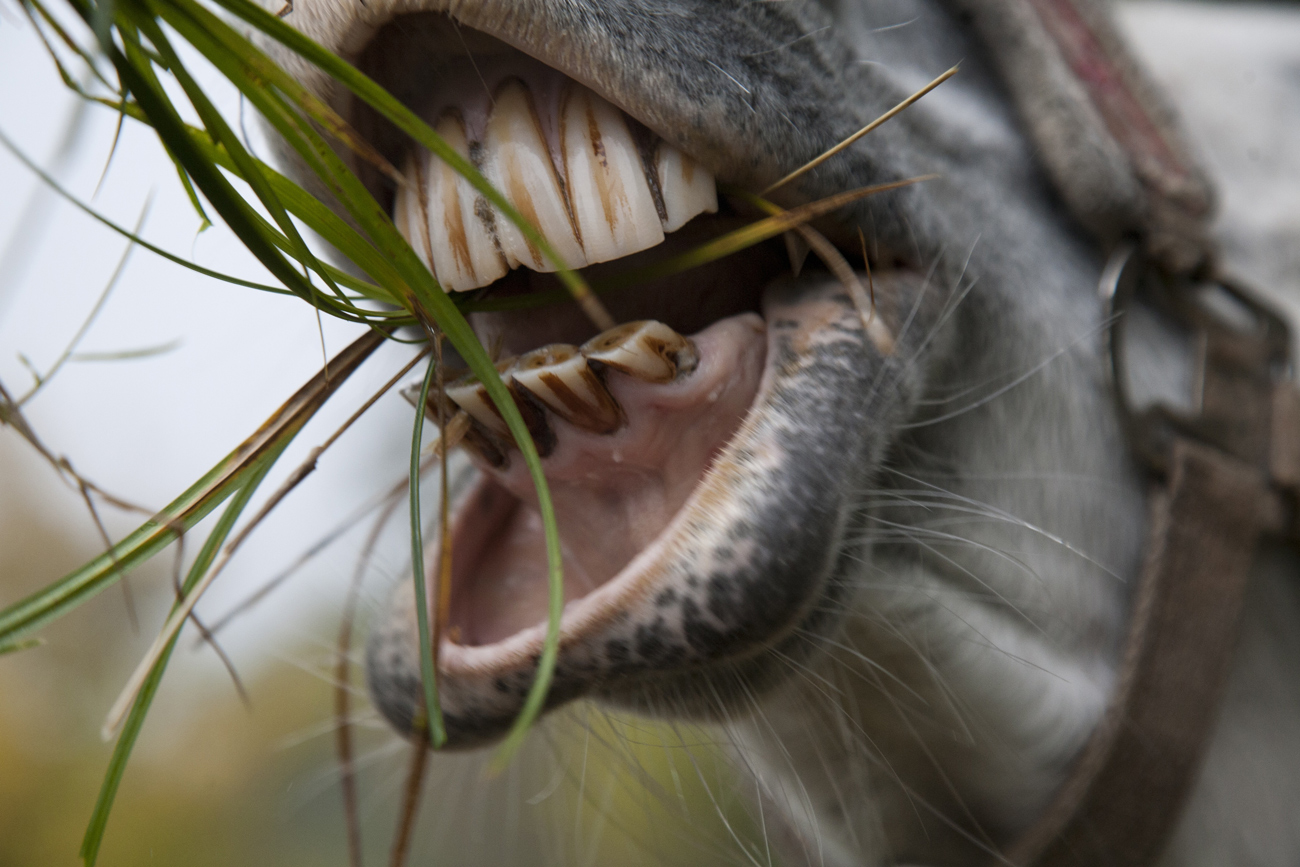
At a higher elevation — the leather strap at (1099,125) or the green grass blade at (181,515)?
the green grass blade at (181,515)

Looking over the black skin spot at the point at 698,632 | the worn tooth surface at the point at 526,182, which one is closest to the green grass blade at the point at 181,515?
the worn tooth surface at the point at 526,182

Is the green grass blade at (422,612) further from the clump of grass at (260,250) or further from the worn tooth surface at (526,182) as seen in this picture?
the worn tooth surface at (526,182)

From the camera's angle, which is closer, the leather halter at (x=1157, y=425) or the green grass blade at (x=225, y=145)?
the green grass blade at (x=225, y=145)

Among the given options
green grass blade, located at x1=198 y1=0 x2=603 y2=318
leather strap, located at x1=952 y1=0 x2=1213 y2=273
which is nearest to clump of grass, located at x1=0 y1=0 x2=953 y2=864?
green grass blade, located at x1=198 y1=0 x2=603 y2=318

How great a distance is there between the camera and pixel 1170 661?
0.66m

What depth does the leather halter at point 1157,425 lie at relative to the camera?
0.65 meters

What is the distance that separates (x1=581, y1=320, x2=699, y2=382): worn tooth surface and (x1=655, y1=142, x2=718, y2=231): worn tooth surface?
0.06 m

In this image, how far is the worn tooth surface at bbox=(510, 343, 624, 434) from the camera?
1.52 feet

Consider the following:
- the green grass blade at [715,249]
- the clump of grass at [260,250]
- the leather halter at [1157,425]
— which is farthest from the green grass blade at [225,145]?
the leather halter at [1157,425]

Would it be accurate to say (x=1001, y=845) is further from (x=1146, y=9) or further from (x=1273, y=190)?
(x=1146, y=9)

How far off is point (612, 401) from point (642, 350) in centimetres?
4

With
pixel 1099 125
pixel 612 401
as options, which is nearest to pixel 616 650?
pixel 612 401

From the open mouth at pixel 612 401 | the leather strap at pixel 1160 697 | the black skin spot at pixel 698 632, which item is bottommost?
the leather strap at pixel 1160 697

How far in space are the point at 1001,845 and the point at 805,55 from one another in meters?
0.62
